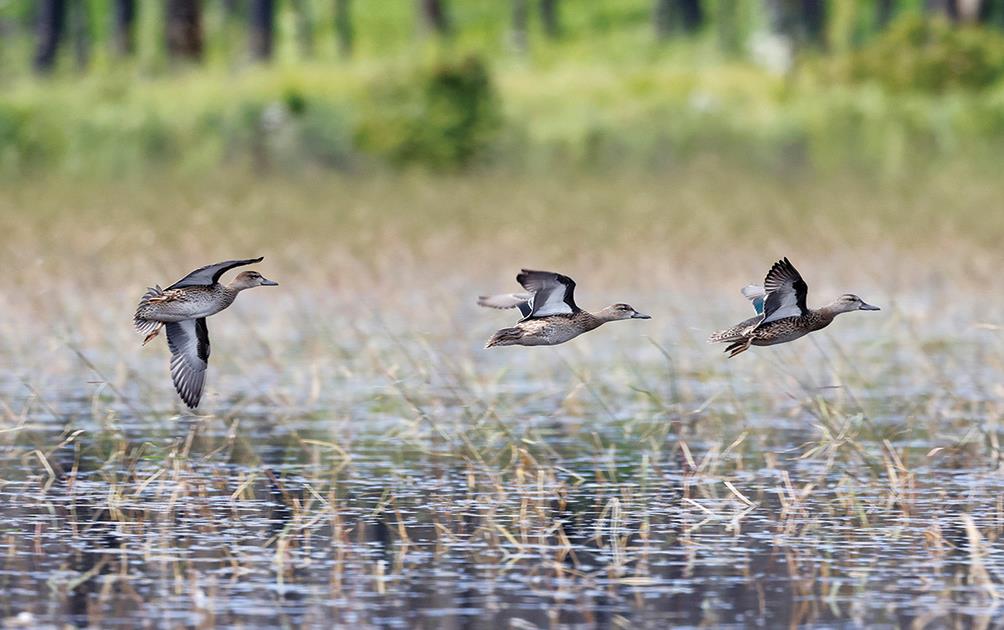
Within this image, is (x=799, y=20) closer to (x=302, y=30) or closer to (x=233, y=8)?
(x=302, y=30)

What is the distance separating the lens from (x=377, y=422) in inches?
543

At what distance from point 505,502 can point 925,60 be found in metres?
25.9

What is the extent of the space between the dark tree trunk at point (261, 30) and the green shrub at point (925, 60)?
1228cm

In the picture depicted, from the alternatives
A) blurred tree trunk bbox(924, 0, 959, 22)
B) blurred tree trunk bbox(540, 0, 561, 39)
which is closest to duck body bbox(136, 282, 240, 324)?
→ blurred tree trunk bbox(924, 0, 959, 22)

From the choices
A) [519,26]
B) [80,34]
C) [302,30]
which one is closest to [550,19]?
[519,26]

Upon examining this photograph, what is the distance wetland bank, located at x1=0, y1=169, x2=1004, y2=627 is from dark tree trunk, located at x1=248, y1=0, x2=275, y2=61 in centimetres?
1845

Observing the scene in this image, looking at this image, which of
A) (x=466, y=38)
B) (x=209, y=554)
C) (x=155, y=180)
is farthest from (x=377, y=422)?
(x=466, y=38)

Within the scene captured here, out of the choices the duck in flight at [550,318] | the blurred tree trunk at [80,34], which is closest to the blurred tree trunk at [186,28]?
the blurred tree trunk at [80,34]

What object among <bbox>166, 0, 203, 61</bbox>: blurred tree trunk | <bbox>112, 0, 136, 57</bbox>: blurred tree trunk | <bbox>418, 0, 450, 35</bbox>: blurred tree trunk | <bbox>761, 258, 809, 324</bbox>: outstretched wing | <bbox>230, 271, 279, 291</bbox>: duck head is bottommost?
<bbox>761, 258, 809, 324</bbox>: outstretched wing

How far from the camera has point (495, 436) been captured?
1145 centimetres

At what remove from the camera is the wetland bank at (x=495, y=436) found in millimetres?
8836

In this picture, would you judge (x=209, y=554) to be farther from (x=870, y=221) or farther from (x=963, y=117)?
(x=963, y=117)

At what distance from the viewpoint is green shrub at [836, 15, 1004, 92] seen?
3531cm

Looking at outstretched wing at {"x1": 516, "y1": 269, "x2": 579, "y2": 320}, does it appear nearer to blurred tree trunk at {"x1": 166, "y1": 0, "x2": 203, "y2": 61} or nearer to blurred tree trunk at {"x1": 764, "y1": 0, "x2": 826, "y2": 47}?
blurred tree trunk at {"x1": 166, "y1": 0, "x2": 203, "y2": 61}
